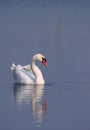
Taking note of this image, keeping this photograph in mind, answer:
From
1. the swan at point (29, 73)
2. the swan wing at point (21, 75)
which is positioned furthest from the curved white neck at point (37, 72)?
the swan wing at point (21, 75)

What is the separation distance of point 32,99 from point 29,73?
15.0ft

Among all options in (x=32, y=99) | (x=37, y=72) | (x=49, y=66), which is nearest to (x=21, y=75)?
(x=37, y=72)

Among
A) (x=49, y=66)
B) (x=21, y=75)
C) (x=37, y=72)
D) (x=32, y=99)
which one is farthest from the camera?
(x=49, y=66)

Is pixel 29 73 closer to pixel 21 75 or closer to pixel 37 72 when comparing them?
pixel 21 75

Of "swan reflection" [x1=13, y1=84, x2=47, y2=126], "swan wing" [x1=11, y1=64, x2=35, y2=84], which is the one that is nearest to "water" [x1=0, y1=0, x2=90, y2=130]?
"swan reflection" [x1=13, y1=84, x2=47, y2=126]

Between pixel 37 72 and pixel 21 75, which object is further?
pixel 21 75

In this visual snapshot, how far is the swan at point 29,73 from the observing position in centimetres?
2238

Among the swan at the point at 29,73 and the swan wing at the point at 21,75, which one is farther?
the swan wing at the point at 21,75

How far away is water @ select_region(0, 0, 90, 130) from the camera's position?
55.4ft

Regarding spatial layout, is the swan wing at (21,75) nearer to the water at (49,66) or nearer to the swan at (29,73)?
the swan at (29,73)

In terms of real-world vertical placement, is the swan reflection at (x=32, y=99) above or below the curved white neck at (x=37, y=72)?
below

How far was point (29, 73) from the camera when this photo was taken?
2361cm

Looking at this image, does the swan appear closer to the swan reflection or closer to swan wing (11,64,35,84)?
swan wing (11,64,35,84)

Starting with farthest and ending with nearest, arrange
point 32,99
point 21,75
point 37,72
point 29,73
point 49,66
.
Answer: point 49,66 → point 29,73 → point 21,75 → point 37,72 → point 32,99
